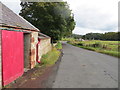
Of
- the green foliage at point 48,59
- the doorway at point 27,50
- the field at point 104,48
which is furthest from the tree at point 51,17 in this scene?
the doorway at point 27,50

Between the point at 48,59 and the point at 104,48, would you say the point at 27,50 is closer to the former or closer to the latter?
the point at 48,59

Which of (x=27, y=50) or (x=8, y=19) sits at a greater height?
(x=8, y=19)

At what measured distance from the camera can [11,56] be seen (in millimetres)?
5250

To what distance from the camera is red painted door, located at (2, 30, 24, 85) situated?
187 inches

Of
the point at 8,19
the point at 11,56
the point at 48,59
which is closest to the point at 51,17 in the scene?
the point at 48,59

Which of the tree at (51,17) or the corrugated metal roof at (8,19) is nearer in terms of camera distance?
the corrugated metal roof at (8,19)

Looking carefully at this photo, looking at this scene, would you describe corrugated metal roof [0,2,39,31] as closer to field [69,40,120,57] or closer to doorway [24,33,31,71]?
doorway [24,33,31,71]

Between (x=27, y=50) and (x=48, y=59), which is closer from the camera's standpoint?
(x=27, y=50)

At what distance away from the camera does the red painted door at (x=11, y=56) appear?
15.6 ft

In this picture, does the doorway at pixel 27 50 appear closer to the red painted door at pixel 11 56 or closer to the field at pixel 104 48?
the red painted door at pixel 11 56

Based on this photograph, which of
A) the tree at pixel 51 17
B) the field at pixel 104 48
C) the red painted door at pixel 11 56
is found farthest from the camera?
the tree at pixel 51 17

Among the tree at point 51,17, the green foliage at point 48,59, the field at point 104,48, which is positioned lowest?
the green foliage at point 48,59

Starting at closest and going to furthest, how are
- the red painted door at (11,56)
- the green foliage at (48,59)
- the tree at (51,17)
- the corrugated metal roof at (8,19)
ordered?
the red painted door at (11,56) < the corrugated metal roof at (8,19) < the green foliage at (48,59) < the tree at (51,17)

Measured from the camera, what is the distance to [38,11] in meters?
22.0
